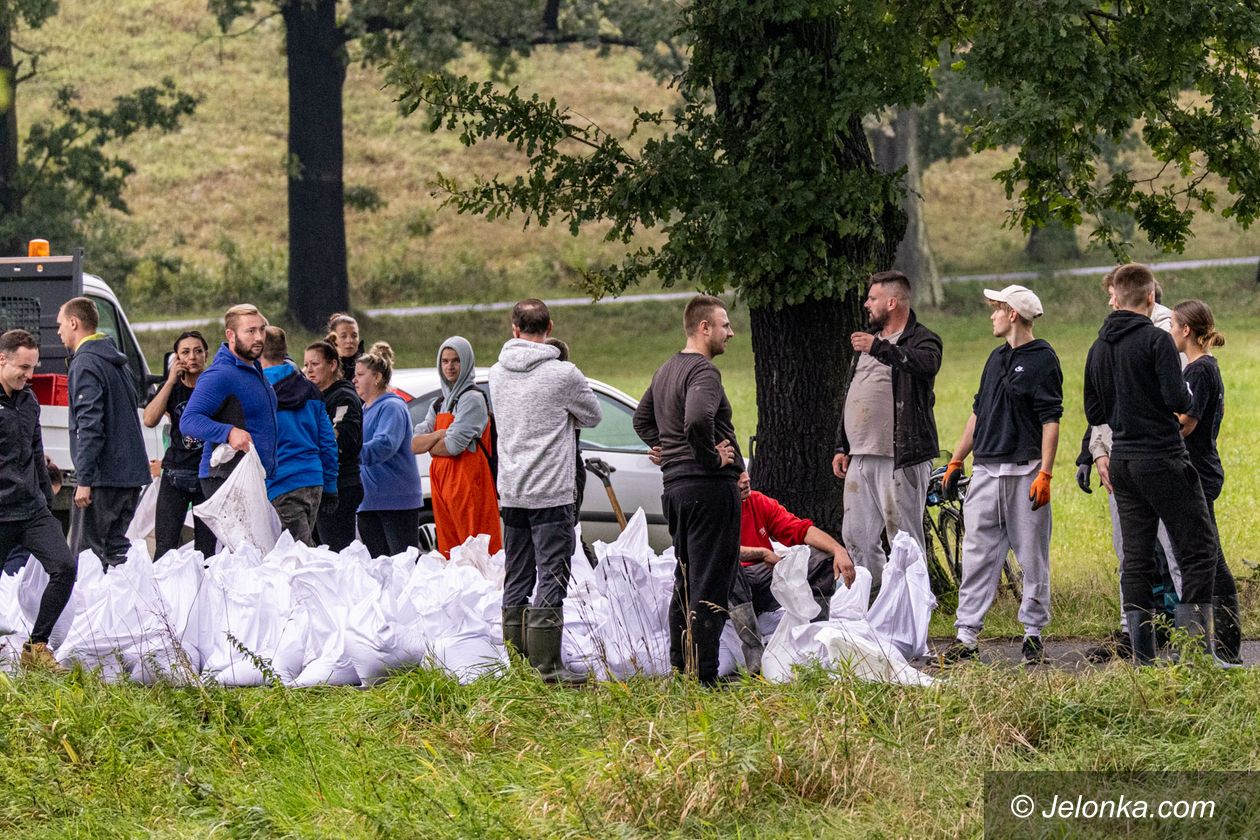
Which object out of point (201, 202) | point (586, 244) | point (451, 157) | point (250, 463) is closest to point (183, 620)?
point (250, 463)

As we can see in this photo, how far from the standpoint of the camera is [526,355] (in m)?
7.59

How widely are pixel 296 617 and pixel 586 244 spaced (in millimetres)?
33345

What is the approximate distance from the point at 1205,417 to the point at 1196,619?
101 centimetres

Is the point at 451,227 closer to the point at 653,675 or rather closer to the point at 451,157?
the point at 451,157

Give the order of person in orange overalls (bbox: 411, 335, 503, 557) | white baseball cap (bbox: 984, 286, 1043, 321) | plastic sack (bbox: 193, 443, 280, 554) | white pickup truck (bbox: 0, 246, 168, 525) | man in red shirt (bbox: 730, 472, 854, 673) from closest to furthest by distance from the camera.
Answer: man in red shirt (bbox: 730, 472, 854, 673), white baseball cap (bbox: 984, 286, 1043, 321), plastic sack (bbox: 193, 443, 280, 554), person in orange overalls (bbox: 411, 335, 503, 557), white pickup truck (bbox: 0, 246, 168, 525)

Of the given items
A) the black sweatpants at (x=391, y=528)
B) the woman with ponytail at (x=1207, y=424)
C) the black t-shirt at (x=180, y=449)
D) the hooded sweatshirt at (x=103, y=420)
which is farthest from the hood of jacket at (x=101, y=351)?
the woman with ponytail at (x=1207, y=424)

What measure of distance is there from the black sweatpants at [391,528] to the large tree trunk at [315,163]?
60.8 feet

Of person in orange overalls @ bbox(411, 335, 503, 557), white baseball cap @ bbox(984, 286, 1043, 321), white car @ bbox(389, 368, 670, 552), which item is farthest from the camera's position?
white car @ bbox(389, 368, 670, 552)

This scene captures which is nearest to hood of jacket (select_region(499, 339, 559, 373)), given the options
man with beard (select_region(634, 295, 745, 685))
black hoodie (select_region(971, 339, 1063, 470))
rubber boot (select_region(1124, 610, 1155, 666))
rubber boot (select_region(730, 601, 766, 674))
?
man with beard (select_region(634, 295, 745, 685))

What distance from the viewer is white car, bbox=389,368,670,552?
11.2 metres

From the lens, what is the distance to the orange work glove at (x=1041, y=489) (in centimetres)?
768

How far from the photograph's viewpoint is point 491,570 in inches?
332

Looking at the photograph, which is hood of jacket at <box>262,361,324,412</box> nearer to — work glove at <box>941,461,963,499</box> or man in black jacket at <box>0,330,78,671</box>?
man in black jacket at <box>0,330,78,671</box>

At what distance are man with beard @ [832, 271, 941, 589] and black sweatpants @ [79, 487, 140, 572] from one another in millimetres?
4120
